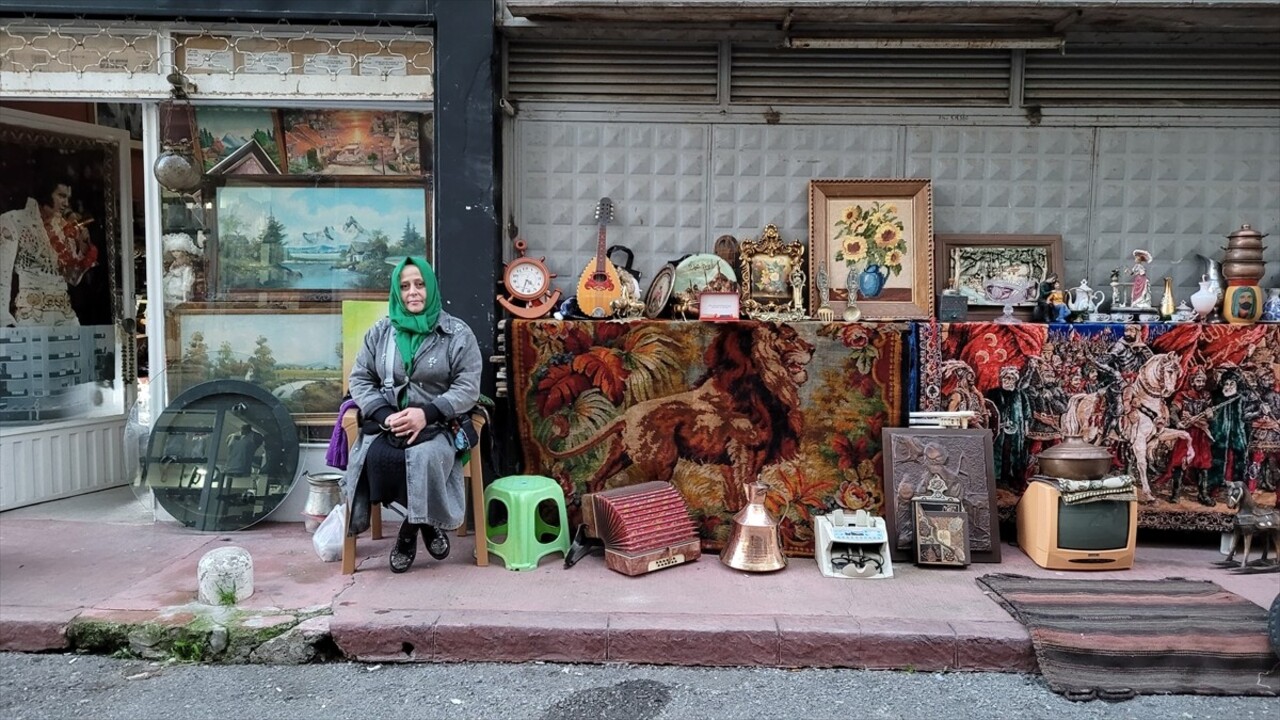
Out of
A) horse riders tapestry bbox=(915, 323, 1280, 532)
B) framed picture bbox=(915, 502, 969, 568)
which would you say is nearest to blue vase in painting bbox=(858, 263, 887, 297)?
horse riders tapestry bbox=(915, 323, 1280, 532)

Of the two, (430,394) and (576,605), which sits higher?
(430,394)

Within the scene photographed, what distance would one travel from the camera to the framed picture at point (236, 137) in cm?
525

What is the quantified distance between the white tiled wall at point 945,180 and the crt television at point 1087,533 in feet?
5.73

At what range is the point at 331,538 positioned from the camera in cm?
446

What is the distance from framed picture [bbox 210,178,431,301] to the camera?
17.4ft

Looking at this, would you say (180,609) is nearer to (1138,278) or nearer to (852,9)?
(852,9)

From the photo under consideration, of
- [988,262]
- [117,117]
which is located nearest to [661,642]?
[988,262]

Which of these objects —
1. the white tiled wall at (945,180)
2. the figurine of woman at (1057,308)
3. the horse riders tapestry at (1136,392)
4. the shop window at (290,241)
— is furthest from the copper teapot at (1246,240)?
the shop window at (290,241)

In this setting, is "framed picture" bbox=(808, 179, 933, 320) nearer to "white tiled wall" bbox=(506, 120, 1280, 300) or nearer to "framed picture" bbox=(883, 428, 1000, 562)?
"white tiled wall" bbox=(506, 120, 1280, 300)

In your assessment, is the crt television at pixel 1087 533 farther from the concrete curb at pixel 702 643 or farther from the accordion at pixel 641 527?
the accordion at pixel 641 527

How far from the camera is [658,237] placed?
5.38 metres

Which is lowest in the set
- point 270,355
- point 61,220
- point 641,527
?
point 641,527

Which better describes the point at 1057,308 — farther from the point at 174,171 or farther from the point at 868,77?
the point at 174,171

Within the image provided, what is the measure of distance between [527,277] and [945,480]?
2746 mm
